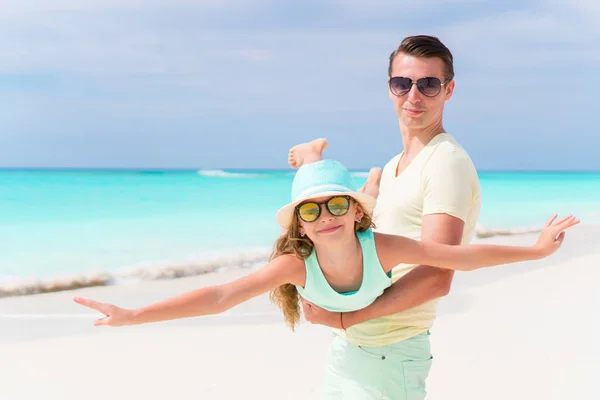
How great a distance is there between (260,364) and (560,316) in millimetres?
3396

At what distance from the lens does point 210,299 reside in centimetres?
285

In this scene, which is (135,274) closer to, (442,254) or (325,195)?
(325,195)

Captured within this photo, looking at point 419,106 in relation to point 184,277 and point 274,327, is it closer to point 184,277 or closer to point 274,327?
point 274,327

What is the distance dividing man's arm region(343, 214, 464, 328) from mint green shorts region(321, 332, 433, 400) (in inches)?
8.6

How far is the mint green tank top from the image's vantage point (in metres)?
2.92

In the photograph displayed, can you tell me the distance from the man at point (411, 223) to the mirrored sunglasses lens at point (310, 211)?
40 cm

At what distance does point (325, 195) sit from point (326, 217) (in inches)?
3.7

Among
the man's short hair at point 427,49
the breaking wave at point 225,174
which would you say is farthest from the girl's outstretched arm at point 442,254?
the breaking wave at point 225,174

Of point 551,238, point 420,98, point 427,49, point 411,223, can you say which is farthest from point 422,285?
point 427,49

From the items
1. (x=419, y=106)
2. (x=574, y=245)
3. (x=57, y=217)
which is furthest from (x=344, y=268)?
(x=57, y=217)

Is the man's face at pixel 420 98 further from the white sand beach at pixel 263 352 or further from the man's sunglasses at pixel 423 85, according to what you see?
the white sand beach at pixel 263 352

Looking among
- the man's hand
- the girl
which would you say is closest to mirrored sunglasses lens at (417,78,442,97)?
the girl

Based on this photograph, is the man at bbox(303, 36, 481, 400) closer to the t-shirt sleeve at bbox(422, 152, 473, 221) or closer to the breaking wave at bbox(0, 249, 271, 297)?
the t-shirt sleeve at bbox(422, 152, 473, 221)

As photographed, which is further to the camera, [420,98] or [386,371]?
[420,98]
